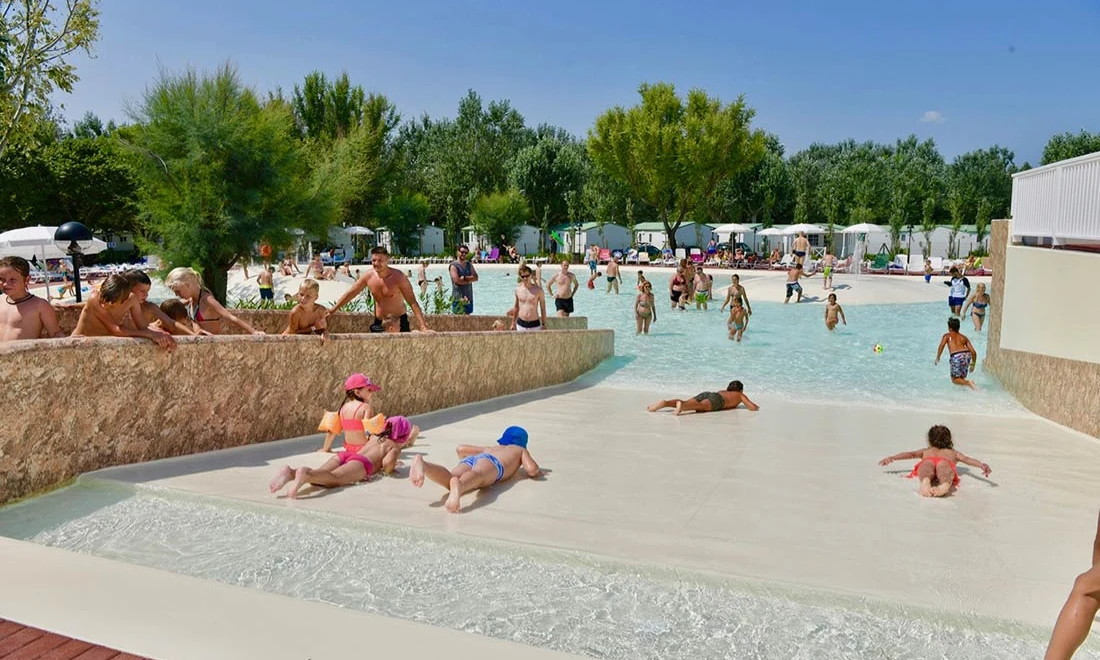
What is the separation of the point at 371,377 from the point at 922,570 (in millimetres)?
4810

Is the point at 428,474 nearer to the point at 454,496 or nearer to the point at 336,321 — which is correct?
the point at 454,496

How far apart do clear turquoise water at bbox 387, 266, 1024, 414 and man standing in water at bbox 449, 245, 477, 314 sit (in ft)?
9.64

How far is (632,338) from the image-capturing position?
1797 centimetres

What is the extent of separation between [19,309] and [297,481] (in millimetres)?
A: 2176

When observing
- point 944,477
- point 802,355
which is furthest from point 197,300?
point 802,355

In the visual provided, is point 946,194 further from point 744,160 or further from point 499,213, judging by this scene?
point 499,213

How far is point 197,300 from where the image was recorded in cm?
668

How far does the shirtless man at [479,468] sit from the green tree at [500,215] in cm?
4744

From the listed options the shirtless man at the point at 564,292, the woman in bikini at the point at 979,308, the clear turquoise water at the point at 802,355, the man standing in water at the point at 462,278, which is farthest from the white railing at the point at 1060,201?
the man standing in water at the point at 462,278

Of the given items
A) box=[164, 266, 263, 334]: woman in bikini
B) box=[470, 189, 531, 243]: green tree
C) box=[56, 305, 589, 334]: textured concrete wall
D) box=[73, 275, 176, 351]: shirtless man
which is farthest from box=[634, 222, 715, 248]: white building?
box=[73, 275, 176, 351]: shirtless man

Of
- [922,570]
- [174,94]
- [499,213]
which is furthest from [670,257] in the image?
[922,570]

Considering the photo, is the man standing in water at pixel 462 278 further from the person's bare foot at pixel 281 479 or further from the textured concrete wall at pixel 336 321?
the person's bare foot at pixel 281 479

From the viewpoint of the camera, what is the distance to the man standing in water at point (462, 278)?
13891 mm

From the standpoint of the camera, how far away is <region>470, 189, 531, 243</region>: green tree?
172 feet
